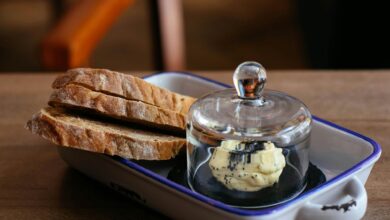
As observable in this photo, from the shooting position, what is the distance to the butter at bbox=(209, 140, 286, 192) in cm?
64

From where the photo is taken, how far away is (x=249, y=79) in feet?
2.17

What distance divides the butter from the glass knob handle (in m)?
0.05

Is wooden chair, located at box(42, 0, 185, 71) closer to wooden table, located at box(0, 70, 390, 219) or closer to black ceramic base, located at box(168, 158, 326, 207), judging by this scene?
wooden table, located at box(0, 70, 390, 219)

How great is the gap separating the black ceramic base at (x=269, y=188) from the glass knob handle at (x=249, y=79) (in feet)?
0.30

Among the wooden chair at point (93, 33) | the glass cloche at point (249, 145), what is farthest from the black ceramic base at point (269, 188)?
the wooden chair at point (93, 33)

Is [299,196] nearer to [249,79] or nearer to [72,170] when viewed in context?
[249,79]

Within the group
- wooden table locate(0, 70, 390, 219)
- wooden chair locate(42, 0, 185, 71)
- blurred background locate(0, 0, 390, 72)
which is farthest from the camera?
blurred background locate(0, 0, 390, 72)

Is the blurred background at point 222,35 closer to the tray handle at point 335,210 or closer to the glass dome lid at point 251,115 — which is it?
the glass dome lid at point 251,115

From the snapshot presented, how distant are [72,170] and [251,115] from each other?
0.22 metres

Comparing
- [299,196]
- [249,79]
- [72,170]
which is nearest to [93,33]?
[72,170]

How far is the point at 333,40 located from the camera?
190cm

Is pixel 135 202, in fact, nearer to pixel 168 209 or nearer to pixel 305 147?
pixel 168 209

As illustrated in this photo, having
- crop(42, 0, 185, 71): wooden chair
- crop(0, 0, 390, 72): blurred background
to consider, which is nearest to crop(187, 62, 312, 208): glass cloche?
crop(42, 0, 185, 71): wooden chair

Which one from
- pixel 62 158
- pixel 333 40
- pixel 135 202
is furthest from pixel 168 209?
pixel 333 40
